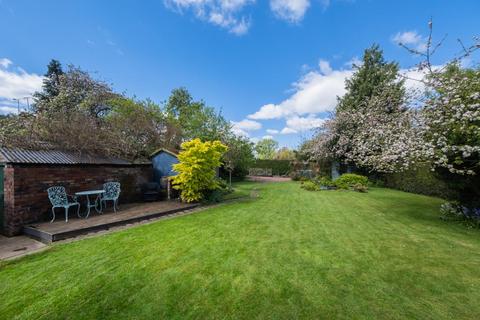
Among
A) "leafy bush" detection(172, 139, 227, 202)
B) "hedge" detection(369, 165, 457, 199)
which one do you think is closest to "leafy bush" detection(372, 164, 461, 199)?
"hedge" detection(369, 165, 457, 199)

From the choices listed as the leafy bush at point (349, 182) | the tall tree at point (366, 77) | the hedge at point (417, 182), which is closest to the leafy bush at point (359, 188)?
the leafy bush at point (349, 182)

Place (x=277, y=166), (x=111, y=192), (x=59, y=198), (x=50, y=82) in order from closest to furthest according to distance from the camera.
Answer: (x=59, y=198) < (x=111, y=192) < (x=50, y=82) < (x=277, y=166)

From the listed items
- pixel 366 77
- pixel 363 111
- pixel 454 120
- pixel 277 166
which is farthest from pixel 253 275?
pixel 277 166

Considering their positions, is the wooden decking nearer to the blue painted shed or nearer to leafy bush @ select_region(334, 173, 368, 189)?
the blue painted shed

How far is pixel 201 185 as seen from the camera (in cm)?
828

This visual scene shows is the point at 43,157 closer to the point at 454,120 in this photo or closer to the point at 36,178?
the point at 36,178

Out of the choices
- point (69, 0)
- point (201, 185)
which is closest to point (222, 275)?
point (201, 185)

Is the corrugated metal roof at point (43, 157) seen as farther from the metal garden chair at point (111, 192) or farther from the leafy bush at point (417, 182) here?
the leafy bush at point (417, 182)

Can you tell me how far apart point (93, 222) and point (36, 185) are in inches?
72.3

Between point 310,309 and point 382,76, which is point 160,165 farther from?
point 382,76

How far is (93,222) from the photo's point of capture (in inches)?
212

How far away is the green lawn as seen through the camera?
2.31 meters

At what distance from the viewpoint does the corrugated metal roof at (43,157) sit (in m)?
5.19

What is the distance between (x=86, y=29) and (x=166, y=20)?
3551 mm
